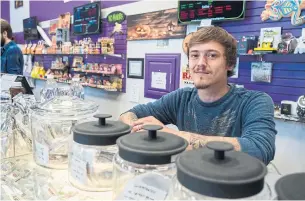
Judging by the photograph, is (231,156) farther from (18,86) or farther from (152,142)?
(18,86)

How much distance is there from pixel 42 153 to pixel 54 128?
0.37 feet

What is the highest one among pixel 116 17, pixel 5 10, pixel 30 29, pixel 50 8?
pixel 5 10

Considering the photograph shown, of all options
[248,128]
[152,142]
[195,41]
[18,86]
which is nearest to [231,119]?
[248,128]

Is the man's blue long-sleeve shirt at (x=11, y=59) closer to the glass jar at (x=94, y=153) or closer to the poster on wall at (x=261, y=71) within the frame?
the poster on wall at (x=261, y=71)

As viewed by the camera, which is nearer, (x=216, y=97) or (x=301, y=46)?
(x=216, y=97)

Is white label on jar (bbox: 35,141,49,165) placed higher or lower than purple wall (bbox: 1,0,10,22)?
lower

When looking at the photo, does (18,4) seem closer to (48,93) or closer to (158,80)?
(158,80)

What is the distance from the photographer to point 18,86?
2.01 metres

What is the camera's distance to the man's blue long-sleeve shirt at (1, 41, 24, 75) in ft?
11.6

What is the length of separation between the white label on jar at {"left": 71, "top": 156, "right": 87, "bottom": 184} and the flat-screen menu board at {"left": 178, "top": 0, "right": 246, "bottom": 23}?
207 centimetres

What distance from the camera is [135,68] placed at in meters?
3.77

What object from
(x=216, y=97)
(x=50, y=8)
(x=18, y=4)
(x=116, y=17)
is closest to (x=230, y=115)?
(x=216, y=97)

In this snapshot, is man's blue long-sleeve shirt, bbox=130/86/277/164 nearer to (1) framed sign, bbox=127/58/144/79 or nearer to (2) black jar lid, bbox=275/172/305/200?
(2) black jar lid, bbox=275/172/305/200

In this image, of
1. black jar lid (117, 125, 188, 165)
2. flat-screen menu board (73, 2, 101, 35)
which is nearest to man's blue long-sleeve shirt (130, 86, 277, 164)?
black jar lid (117, 125, 188, 165)
